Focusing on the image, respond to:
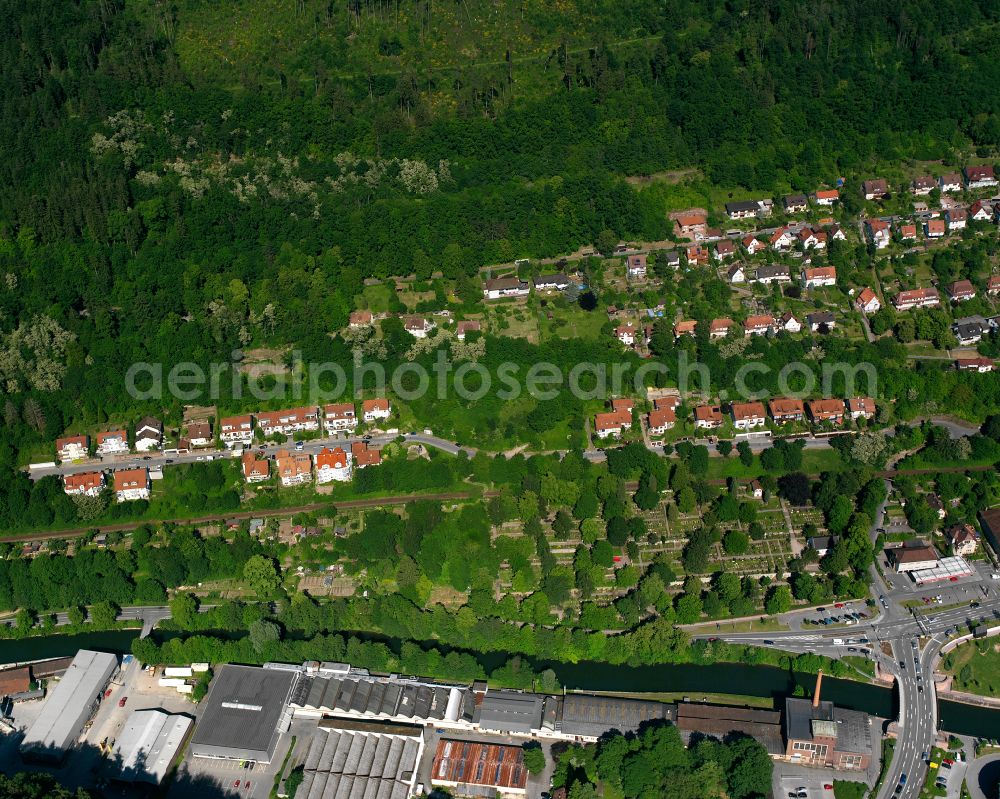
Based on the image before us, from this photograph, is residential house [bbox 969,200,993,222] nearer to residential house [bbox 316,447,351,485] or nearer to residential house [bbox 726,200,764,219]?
residential house [bbox 726,200,764,219]

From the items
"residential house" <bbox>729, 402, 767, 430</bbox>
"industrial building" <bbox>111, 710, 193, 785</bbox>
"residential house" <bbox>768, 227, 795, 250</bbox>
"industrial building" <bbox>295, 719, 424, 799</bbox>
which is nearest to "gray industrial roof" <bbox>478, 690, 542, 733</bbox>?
"industrial building" <bbox>295, 719, 424, 799</bbox>

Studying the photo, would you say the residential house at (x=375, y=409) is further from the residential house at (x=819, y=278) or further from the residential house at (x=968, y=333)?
the residential house at (x=968, y=333)

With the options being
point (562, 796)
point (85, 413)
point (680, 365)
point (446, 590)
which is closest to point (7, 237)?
point (85, 413)

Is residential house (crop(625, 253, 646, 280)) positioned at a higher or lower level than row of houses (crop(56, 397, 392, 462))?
higher

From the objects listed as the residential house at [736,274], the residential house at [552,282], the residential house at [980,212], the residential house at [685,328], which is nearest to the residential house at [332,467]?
the residential house at [552,282]

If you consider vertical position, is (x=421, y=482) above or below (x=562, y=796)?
above

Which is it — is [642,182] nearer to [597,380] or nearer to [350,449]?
[597,380]
